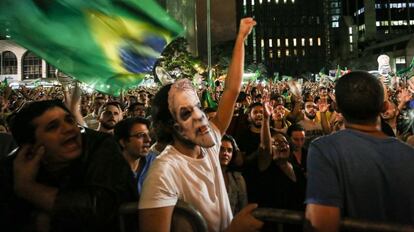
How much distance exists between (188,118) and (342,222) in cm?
100

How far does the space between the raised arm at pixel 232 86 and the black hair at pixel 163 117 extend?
1.90 ft

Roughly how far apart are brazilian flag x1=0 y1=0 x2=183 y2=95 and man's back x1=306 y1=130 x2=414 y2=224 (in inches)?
112

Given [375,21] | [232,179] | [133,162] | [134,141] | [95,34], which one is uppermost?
[375,21]

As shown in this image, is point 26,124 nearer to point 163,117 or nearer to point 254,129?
point 163,117

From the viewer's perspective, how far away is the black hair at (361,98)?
2.19m

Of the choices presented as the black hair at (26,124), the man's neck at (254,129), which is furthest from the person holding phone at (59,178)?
the man's neck at (254,129)

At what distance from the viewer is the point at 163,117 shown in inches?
101

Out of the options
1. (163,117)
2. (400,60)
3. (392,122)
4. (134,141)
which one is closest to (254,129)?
(392,122)

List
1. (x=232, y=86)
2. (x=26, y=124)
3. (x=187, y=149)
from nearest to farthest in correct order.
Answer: (x=26, y=124), (x=187, y=149), (x=232, y=86)

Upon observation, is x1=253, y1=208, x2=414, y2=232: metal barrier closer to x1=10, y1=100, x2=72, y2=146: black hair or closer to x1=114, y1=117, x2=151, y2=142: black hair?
x1=10, y1=100, x2=72, y2=146: black hair

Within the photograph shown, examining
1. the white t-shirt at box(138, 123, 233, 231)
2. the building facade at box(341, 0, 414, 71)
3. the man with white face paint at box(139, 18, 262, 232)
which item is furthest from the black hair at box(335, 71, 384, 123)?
the building facade at box(341, 0, 414, 71)

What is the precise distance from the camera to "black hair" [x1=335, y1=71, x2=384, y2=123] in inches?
86.0

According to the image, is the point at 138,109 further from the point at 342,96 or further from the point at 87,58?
the point at 342,96

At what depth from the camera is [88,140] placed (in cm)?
224
